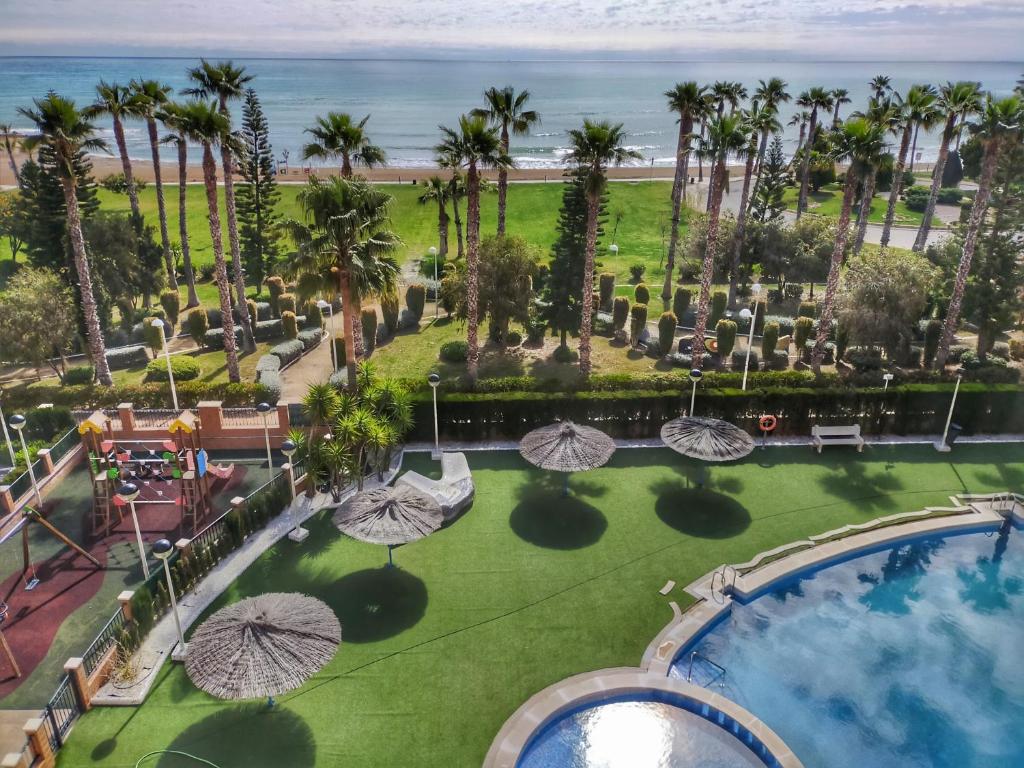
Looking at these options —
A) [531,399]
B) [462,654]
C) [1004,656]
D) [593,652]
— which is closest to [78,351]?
[531,399]

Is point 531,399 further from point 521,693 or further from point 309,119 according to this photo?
point 309,119

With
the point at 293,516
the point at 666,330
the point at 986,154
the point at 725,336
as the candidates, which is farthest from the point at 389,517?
the point at 986,154

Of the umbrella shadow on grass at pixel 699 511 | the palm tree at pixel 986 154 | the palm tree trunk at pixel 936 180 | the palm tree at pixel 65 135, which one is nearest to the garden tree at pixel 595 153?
the umbrella shadow on grass at pixel 699 511

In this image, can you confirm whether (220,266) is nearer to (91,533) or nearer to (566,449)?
(91,533)

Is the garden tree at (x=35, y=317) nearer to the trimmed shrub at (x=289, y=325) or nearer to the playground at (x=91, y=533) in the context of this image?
the playground at (x=91, y=533)

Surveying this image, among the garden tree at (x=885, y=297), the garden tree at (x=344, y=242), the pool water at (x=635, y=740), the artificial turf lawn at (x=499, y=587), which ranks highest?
the garden tree at (x=344, y=242)
